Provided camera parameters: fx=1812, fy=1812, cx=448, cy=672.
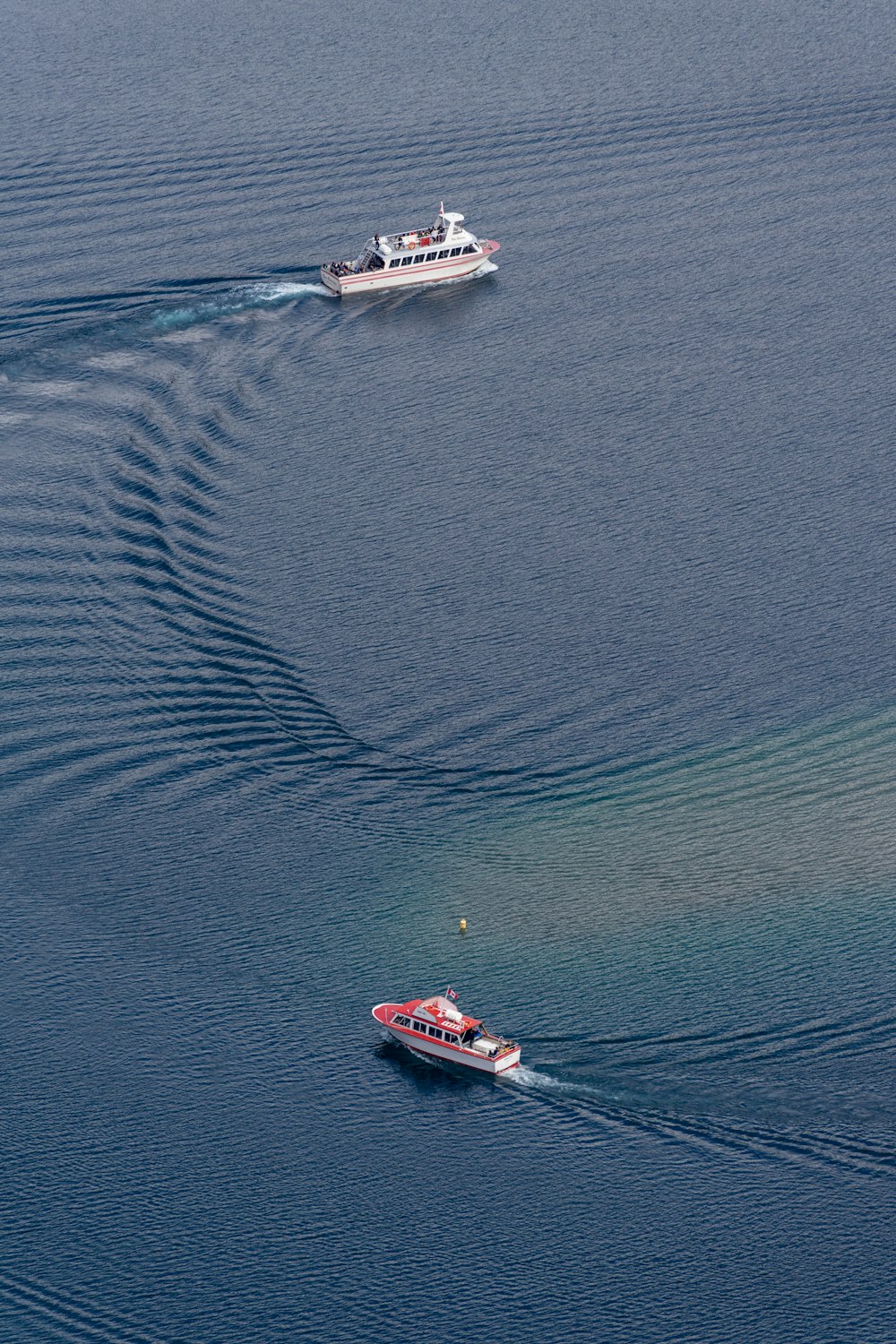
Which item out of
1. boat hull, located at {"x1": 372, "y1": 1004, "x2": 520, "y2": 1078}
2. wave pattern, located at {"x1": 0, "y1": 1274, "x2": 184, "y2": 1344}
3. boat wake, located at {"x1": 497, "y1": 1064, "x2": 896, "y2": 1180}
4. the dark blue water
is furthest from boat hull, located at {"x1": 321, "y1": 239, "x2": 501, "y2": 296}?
wave pattern, located at {"x1": 0, "y1": 1274, "x2": 184, "y2": 1344}

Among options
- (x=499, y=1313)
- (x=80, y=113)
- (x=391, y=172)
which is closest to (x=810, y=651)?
(x=499, y=1313)

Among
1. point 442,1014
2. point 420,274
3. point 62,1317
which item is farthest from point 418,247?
point 62,1317

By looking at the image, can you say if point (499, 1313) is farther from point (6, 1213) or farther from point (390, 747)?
point (390, 747)

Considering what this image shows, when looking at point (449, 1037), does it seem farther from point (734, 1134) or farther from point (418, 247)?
point (418, 247)

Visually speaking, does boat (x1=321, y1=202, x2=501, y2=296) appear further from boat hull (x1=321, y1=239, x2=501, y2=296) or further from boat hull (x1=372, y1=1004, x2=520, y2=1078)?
boat hull (x1=372, y1=1004, x2=520, y2=1078)

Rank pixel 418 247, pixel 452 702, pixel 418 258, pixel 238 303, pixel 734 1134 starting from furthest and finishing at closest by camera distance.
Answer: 1. pixel 418 258
2. pixel 418 247
3. pixel 238 303
4. pixel 452 702
5. pixel 734 1134

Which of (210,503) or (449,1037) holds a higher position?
(210,503)

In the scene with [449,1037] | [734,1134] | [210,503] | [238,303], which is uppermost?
[238,303]
